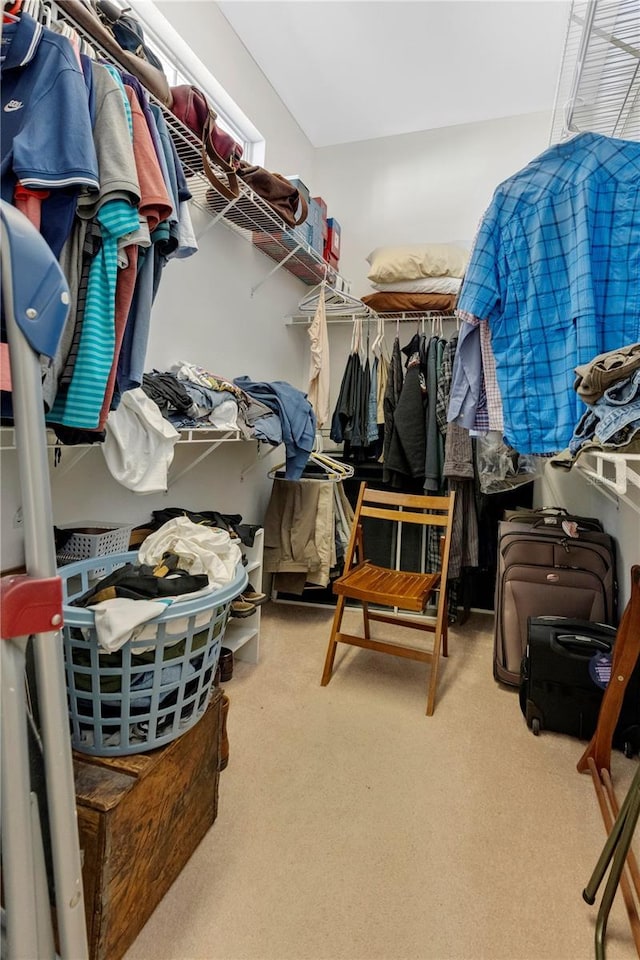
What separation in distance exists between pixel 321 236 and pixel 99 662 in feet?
8.85

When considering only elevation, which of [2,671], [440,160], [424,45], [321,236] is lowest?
[2,671]

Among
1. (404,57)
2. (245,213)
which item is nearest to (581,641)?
(245,213)

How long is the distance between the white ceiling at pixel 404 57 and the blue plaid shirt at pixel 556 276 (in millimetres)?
1711

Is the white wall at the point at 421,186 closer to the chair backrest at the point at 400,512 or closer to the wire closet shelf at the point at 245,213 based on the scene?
the wire closet shelf at the point at 245,213

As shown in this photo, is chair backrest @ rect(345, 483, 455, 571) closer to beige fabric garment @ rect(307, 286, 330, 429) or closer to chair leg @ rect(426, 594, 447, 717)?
chair leg @ rect(426, 594, 447, 717)

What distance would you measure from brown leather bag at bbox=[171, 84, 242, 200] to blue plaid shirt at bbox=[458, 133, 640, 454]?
3.16 ft

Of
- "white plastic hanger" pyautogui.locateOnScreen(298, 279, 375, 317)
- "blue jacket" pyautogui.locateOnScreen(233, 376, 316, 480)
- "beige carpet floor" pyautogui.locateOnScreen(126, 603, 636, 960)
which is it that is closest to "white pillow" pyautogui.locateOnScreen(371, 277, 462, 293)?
"white plastic hanger" pyautogui.locateOnScreen(298, 279, 375, 317)

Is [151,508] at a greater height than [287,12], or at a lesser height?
lesser

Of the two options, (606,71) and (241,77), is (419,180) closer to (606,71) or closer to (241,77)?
(241,77)

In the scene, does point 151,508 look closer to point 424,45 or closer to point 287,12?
point 287,12

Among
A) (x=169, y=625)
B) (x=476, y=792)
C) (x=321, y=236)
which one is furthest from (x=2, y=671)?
(x=321, y=236)

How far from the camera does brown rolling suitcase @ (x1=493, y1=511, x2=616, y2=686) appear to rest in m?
1.89

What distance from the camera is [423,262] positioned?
2.76 metres

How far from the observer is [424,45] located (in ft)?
7.94
